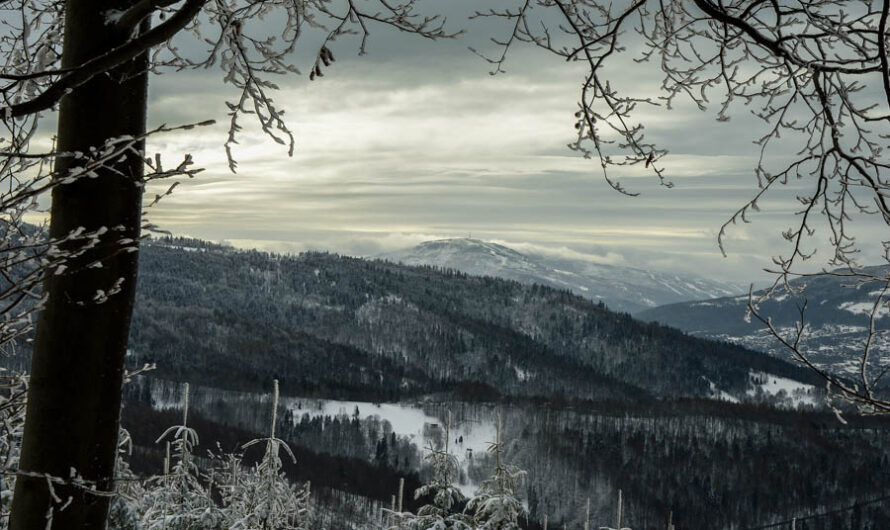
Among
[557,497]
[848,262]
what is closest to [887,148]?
[848,262]

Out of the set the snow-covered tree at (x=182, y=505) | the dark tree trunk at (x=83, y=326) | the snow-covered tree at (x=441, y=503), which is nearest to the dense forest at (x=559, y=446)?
the snow-covered tree at (x=182, y=505)

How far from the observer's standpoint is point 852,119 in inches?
163

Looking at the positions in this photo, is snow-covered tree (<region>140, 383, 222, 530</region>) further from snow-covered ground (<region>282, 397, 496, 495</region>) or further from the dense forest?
snow-covered ground (<region>282, 397, 496, 495</region>)

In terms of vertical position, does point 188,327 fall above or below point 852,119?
below

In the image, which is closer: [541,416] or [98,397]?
[98,397]

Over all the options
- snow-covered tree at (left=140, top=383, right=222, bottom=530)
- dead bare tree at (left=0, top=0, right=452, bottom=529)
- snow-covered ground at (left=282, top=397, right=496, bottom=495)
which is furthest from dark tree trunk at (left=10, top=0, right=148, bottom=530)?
snow-covered ground at (left=282, top=397, right=496, bottom=495)

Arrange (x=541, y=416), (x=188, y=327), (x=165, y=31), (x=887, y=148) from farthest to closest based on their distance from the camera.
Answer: (x=188, y=327)
(x=541, y=416)
(x=887, y=148)
(x=165, y=31)

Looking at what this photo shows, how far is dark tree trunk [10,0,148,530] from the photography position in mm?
2725

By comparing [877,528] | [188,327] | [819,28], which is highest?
[819,28]

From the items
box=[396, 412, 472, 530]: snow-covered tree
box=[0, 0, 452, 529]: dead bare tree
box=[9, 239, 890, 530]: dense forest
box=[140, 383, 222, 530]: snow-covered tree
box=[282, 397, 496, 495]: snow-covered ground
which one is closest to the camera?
box=[0, 0, 452, 529]: dead bare tree

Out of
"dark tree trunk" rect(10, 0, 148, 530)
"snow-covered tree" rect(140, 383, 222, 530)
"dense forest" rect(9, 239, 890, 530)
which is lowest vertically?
"dense forest" rect(9, 239, 890, 530)

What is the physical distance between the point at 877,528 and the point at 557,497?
171ft

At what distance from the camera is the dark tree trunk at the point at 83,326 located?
2725 mm

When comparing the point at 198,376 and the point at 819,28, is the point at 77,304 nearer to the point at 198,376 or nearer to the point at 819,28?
the point at 819,28
